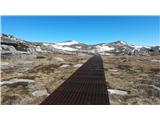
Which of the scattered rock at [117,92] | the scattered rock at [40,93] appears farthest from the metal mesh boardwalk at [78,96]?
the scattered rock at [40,93]

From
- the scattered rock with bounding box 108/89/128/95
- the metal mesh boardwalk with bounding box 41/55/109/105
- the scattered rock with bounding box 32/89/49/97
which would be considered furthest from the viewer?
the scattered rock with bounding box 108/89/128/95

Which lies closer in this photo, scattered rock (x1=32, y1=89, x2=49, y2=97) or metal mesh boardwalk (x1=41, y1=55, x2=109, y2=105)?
metal mesh boardwalk (x1=41, y1=55, x2=109, y2=105)

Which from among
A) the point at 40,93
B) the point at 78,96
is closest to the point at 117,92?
the point at 78,96

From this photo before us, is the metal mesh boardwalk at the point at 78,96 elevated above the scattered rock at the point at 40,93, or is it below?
below

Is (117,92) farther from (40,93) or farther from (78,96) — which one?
(40,93)

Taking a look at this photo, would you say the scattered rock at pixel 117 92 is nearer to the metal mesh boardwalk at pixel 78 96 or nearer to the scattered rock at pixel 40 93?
the metal mesh boardwalk at pixel 78 96

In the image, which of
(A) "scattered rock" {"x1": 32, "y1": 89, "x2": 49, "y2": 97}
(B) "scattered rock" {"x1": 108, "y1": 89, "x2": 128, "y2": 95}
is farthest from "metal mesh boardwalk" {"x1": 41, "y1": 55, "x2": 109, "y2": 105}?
(A) "scattered rock" {"x1": 32, "y1": 89, "x2": 49, "y2": 97}

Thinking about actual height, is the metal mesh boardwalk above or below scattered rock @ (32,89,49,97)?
below

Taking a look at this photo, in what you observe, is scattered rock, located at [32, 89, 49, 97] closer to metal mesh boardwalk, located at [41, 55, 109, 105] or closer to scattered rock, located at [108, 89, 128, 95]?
metal mesh boardwalk, located at [41, 55, 109, 105]

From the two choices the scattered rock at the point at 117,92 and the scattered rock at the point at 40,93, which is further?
the scattered rock at the point at 117,92

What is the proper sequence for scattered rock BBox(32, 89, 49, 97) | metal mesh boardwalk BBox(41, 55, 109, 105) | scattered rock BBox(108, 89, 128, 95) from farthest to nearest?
scattered rock BBox(108, 89, 128, 95) < scattered rock BBox(32, 89, 49, 97) < metal mesh boardwalk BBox(41, 55, 109, 105)
